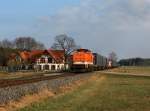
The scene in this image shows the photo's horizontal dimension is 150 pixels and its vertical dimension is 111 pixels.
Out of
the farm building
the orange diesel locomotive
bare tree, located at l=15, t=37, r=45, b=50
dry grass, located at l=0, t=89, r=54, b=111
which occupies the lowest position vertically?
dry grass, located at l=0, t=89, r=54, b=111

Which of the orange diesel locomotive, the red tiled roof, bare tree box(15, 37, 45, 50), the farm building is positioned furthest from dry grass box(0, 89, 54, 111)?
bare tree box(15, 37, 45, 50)

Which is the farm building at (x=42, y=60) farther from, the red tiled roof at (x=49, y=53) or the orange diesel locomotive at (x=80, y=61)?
the orange diesel locomotive at (x=80, y=61)

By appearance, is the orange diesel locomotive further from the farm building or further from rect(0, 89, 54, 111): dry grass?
the farm building

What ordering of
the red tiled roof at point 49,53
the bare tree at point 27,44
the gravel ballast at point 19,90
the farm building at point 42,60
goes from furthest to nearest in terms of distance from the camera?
the bare tree at point 27,44
the red tiled roof at point 49,53
the farm building at point 42,60
the gravel ballast at point 19,90

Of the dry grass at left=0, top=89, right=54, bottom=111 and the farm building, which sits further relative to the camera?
the farm building

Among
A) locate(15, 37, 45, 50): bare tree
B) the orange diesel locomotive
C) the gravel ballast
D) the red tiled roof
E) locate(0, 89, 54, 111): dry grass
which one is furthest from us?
locate(15, 37, 45, 50): bare tree

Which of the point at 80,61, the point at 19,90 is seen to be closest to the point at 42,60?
the point at 80,61

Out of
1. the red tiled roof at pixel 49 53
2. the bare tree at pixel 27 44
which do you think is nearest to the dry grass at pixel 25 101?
the red tiled roof at pixel 49 53

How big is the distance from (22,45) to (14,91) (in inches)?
6641

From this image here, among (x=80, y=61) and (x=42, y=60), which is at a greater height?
(x=42, y=60)

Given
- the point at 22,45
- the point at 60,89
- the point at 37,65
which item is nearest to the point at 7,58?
the point at 37,65

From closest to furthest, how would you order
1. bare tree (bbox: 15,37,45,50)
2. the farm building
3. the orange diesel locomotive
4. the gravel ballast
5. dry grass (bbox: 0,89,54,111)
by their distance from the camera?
1. dry grass (bbox: 0,89,54,111)
2. the gravel ballast
3. the orange diesel locomotive
4. the farm building
5. bare tree (bbox: 15,37,45,50)

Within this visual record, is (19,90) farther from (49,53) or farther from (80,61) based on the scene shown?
(49,53)

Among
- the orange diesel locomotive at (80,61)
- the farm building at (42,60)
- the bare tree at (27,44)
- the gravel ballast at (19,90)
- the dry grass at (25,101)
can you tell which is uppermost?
the bare tree at (27,44)
